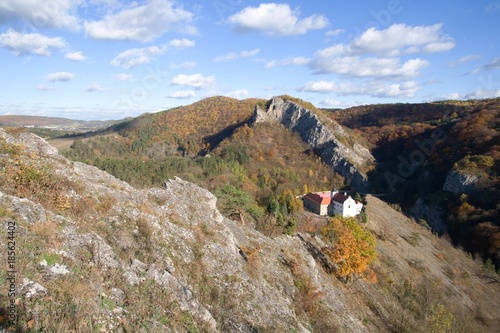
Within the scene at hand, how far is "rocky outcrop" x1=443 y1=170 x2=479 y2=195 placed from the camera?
8338 cm

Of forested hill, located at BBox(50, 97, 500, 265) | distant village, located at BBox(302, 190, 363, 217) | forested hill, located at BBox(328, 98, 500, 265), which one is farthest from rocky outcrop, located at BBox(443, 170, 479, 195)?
distant village, located at BBox(302, 190, 363, 217)

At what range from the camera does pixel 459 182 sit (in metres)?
87.1

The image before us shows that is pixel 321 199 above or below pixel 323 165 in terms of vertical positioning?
below

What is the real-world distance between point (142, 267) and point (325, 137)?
135 m

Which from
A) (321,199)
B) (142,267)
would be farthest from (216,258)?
(321,199)

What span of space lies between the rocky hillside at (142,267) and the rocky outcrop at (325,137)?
342 ft

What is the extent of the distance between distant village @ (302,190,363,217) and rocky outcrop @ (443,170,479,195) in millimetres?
32533

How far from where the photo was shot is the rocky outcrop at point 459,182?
83.4 m

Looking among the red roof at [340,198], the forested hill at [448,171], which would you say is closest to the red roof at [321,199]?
the red roof at [340,198]

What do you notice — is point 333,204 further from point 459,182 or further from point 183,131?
point 183,131

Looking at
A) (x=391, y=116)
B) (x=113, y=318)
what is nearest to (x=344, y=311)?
(x=113, y=318)

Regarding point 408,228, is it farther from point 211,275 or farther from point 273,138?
point 273,138

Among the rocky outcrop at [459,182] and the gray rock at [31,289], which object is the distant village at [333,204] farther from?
the gray rock at [31,289]

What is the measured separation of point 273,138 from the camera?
14875 centimetres
